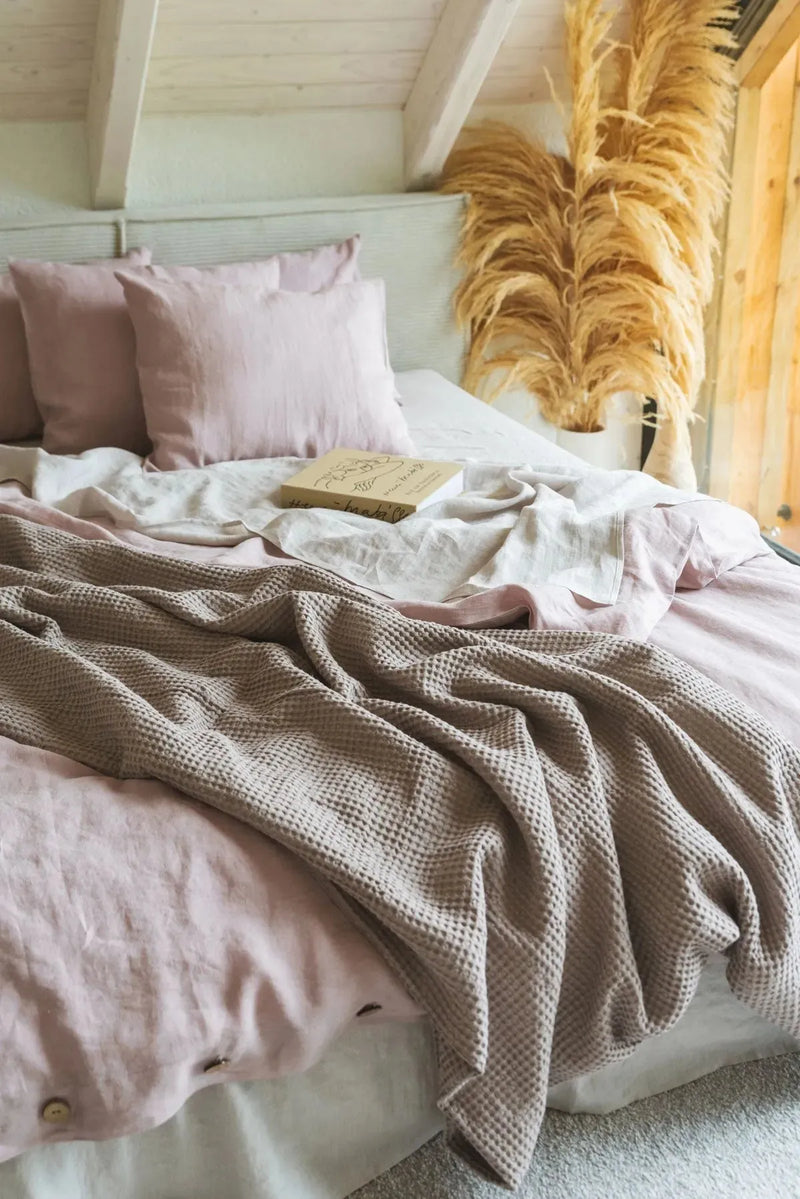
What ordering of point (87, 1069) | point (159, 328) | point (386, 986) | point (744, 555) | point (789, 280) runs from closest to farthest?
1. point (87, 1069)
2. point (386, 986)
3. point (744, 555)
4. point (159, 328)
5. point (789, 280)

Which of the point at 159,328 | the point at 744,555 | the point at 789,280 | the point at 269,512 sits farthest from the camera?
the point at 789,280

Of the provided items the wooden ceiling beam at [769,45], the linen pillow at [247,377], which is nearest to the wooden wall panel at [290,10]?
the linen pillow at [247,377]

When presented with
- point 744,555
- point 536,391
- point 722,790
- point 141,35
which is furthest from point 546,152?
point 722,790

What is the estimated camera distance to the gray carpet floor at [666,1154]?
1288 mm

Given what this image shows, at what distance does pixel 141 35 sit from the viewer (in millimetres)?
2201

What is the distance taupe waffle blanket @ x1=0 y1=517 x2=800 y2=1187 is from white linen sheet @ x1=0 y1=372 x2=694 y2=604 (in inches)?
8.8

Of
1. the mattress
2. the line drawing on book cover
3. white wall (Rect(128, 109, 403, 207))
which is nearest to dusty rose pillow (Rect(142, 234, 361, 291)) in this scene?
white wall (Rect(128, 109, 403, 207))

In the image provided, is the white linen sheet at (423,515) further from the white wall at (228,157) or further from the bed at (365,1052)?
the white wall at (228,157)

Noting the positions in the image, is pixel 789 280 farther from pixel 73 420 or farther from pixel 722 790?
pixel 722 790

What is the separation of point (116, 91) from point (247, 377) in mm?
639

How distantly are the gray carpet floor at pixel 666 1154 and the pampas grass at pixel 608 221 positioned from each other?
179 centimetres

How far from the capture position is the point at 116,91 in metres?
2.33

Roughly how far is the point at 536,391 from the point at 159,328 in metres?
1.15

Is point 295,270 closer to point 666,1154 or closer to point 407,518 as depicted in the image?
point 407,518
